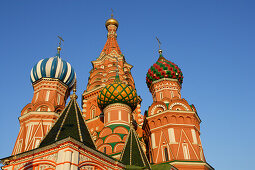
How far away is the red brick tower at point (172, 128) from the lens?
16.1 m

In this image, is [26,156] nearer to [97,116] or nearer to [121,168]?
[121,168]

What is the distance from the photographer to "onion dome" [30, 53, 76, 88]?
2247 centimetres

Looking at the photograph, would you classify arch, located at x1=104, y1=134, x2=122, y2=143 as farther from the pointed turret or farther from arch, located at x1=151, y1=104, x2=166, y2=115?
the pointed turret

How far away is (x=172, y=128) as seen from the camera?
56.2ft

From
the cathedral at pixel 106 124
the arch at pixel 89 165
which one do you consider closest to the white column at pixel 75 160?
the cathedral at pixel 106 124

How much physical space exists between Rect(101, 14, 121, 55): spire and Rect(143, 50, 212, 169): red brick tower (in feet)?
27.9

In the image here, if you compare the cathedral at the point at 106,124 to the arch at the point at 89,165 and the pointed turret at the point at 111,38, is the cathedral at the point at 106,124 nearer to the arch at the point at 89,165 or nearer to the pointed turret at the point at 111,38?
the arch at the point at 89,165

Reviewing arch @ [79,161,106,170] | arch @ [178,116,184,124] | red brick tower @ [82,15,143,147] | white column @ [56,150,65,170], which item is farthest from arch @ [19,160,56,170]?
red brick tower @ [82,15,143,147]

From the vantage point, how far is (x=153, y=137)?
17.6 metres

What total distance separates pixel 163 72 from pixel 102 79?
6.03 m

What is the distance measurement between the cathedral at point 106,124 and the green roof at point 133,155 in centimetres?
4

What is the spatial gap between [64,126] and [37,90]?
11.9 m

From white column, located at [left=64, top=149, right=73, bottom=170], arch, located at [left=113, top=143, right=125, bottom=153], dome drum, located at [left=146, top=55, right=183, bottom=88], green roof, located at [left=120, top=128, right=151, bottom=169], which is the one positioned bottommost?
white column, located at [left=64, top=149, right=73, bottom=170]

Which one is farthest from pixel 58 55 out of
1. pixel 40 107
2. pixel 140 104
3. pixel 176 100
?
pixel 176 100
